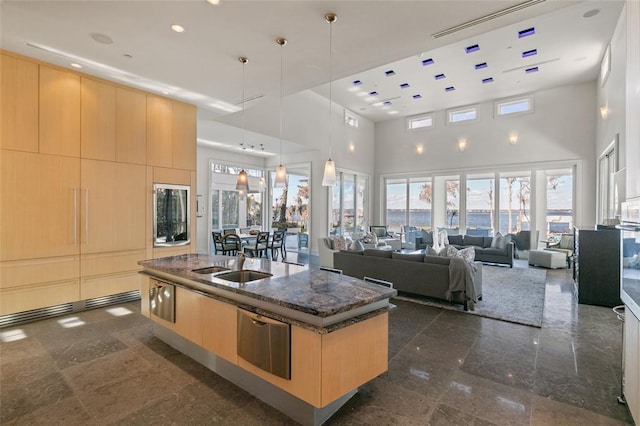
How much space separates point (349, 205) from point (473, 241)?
4.40m

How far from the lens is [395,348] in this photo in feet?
11.0

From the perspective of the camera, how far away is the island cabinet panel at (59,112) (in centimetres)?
406

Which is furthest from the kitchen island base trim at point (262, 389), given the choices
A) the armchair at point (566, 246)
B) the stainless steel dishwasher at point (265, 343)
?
the armchair at point (566, 246)

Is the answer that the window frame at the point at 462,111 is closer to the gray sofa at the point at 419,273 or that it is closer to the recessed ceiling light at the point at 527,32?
the recessed ceiling light at the point at 527,32

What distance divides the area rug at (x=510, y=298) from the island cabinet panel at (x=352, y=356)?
284cm

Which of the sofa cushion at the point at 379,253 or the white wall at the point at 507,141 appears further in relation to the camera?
the white wall at the point at 507,141

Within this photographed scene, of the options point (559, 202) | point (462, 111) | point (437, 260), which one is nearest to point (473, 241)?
point (559, 202)

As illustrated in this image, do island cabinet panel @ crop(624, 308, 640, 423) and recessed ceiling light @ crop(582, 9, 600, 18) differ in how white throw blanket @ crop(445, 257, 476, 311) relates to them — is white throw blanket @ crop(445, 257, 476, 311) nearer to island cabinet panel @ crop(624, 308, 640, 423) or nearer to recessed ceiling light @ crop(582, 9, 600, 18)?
island cabinet panel @ crop(624, 308, 640, 423)

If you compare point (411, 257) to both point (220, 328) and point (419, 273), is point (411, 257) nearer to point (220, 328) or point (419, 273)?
point (419, 273)

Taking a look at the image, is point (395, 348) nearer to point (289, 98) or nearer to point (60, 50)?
point (60, 50)

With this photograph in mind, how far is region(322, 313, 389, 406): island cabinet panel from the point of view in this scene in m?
1.95

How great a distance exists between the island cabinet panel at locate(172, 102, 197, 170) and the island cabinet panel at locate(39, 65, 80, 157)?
1434mm

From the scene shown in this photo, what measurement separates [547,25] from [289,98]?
19.6 ft

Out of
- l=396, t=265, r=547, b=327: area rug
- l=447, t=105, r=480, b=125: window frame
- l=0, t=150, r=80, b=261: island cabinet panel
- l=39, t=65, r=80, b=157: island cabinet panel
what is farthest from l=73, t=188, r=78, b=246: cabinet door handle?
l=447, t=105, r=480, b=125: window frame
